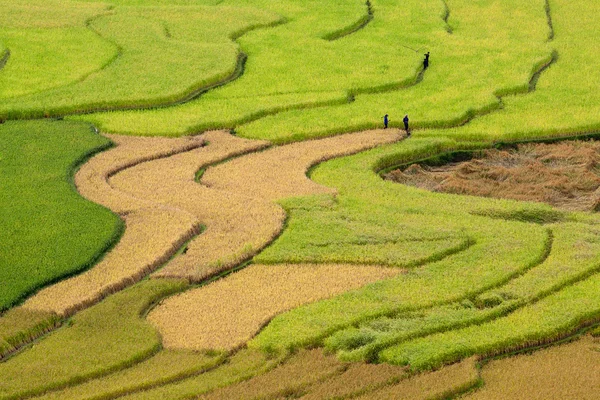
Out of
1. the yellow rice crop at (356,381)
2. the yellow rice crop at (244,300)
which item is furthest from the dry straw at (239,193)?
the yellow rice crop at (356,381)

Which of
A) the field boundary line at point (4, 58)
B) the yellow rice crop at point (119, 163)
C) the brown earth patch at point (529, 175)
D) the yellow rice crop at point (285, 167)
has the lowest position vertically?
the brown earth patch at point (529, 175)

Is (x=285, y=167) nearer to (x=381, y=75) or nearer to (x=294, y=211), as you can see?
(x=294, y=211)

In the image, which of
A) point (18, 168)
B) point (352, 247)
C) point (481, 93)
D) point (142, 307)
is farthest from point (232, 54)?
point (142, 307)

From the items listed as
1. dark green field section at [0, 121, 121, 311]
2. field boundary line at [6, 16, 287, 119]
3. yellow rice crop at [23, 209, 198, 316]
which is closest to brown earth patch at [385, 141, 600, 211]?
yellow rice crop at [23, 209, 198, 316]

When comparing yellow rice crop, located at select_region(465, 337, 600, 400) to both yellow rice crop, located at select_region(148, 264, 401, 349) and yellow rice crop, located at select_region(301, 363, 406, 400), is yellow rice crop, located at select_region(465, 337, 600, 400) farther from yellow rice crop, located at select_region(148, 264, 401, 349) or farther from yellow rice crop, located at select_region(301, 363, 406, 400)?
yellow rice crop, located at select_region(148, 264, 401, 349)

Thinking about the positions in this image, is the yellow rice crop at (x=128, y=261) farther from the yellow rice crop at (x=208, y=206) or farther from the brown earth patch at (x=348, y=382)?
the brown earth patch at (x=348, y=382)
